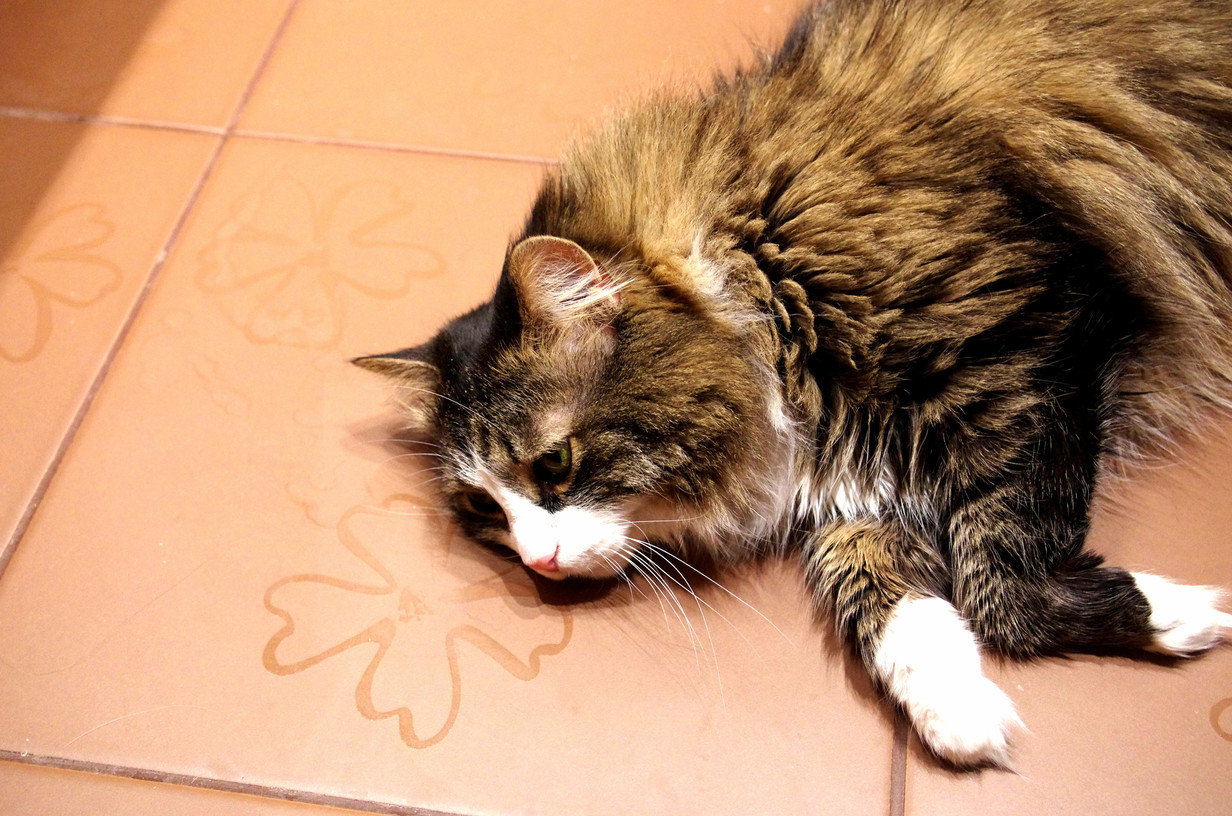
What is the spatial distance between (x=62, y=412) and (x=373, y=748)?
2.48ft

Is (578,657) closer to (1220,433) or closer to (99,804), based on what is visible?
(99,804)

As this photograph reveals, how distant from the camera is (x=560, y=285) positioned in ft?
3.63

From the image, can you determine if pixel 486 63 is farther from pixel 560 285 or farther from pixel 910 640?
pixel 910 640

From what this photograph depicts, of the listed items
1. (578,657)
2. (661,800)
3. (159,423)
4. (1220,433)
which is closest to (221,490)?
(159,423)

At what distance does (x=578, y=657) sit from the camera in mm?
1243

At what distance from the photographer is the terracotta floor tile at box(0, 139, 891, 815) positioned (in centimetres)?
117

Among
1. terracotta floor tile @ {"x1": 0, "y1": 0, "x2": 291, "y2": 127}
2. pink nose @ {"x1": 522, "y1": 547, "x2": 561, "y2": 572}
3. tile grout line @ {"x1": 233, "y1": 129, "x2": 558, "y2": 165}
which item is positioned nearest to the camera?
pink nose @ {"x1": 522, "y1": 547, "x2": 561, "y2": 572}

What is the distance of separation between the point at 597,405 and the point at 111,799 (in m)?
0.76

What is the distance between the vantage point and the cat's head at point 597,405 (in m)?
1.13

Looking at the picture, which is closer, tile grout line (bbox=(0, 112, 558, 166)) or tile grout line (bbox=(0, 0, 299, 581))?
tile grout line (bbox=(0, 0, 299, 581))

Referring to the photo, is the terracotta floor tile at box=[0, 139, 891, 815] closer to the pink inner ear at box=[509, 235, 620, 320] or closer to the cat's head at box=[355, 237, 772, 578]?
the cat's head at box=[355, 237, 772, 578]

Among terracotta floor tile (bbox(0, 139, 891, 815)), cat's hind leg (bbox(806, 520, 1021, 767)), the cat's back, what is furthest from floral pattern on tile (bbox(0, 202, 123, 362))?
cat's hind leg (bbox(806, 520, 1021, 767))

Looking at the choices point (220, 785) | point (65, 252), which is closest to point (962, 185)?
point (220, 785)

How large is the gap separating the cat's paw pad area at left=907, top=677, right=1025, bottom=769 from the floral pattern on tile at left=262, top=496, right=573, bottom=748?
446 mm
